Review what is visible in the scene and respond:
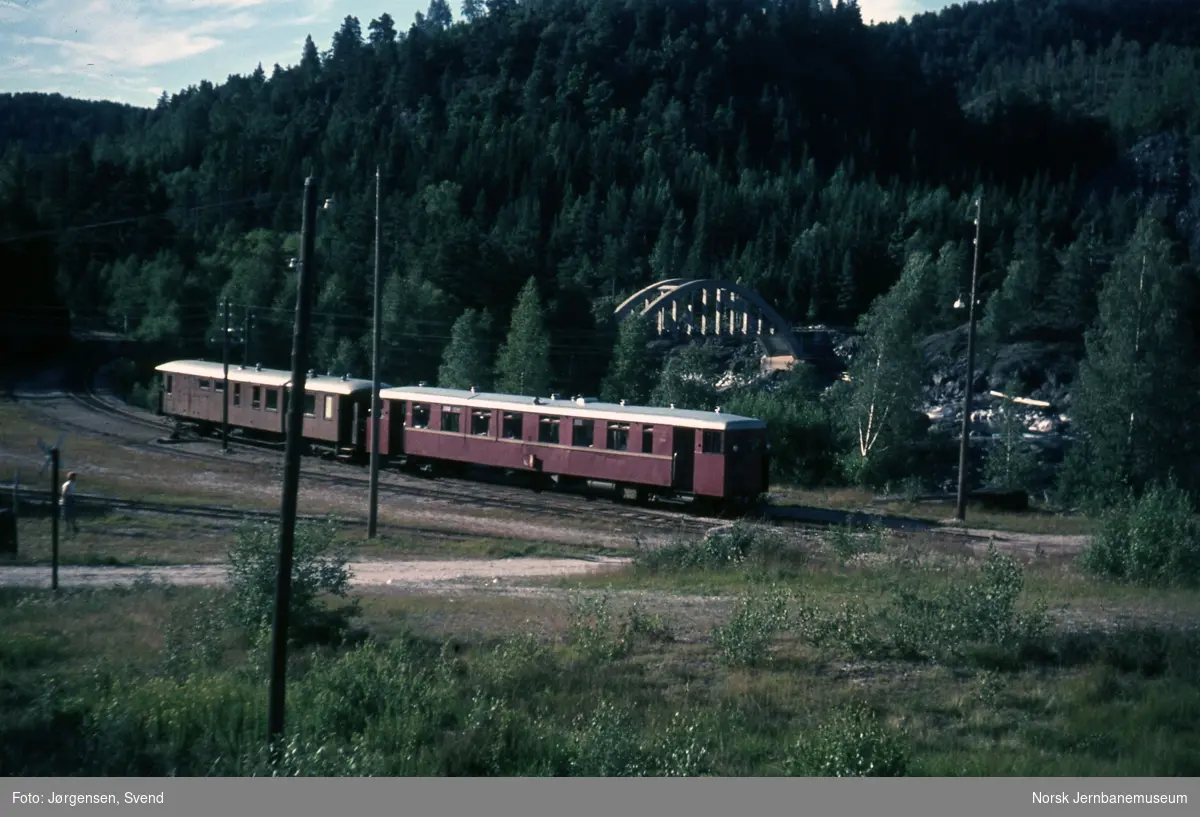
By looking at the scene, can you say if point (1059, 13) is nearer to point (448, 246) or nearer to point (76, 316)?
point (448, 246)

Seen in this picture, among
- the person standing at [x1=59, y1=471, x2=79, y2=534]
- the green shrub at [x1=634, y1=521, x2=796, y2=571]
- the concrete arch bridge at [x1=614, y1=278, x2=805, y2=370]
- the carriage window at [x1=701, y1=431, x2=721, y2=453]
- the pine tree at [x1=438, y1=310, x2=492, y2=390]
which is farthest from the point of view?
the concrete arch bridge at [x1=614, y1=278, x2=805, y2=370]

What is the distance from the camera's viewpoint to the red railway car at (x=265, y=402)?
32.5 meters

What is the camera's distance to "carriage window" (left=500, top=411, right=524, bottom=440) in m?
28.9

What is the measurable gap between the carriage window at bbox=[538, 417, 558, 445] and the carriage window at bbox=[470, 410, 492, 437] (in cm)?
196

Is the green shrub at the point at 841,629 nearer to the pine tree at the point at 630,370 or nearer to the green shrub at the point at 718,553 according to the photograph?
the green shrub at the point at 718,553

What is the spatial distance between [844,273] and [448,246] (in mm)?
35956

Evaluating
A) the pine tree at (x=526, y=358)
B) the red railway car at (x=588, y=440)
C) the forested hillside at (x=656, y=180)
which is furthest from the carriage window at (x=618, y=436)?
the pine tree at (x=526, y=358)

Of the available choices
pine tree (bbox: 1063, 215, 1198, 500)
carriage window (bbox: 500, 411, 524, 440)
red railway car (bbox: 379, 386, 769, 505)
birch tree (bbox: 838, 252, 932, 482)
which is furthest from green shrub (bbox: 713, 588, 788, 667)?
birch tree (bbox: 838, 252, 932, 482)

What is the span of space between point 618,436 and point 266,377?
14.1 meters

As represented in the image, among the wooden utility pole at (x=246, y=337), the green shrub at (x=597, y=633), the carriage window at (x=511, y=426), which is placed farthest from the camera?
the wooden utility pole at (x=246, y=337)

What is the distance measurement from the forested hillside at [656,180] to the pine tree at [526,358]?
1.72 meters

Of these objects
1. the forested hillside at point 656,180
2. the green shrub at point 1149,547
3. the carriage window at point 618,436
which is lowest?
the green shrub at point 1149,547

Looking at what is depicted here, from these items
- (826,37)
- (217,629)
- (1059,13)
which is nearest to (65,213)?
(217,629)

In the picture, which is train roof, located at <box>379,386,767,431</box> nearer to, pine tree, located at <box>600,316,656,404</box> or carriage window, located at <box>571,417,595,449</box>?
carriage window, located at <box>571,417,595,449</box>
